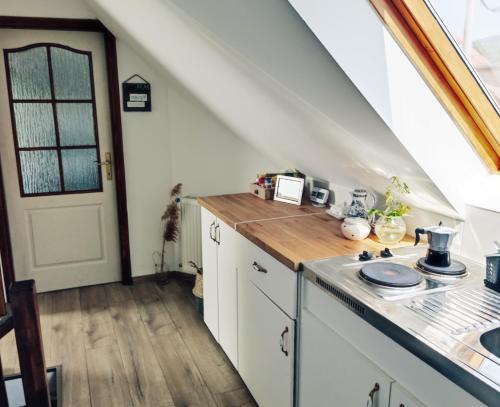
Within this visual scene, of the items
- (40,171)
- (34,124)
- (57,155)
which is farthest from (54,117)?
(40,171)

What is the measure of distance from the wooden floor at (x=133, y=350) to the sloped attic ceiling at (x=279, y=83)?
127 cm

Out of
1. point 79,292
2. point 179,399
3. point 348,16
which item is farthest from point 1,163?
point 348,16

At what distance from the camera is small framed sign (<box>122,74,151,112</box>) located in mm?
3330

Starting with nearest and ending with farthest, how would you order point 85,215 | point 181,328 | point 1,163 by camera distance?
point 181,328, point 1,163, point 85,215

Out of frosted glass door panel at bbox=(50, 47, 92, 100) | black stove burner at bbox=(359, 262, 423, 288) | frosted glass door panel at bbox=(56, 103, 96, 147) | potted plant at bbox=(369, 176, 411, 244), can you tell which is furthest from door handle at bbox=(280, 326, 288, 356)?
frosted glass door panel at bbox=(50, 47, 92, 100)

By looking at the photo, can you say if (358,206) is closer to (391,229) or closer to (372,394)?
(391,229)

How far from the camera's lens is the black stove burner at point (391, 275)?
1.39 meters

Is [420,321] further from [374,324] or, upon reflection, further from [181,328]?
[181,328]

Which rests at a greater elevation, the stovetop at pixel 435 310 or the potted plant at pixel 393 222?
the potted plant at pixel 393 222

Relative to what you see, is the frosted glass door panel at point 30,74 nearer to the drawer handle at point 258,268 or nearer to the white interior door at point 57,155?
the white interior door at point 57,155

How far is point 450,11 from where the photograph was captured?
1.34m

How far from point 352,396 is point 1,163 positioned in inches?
114

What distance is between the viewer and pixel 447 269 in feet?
4.96

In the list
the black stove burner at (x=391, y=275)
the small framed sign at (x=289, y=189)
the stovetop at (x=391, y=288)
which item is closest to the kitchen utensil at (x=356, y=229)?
the stovetop at (x=391, y=288)
